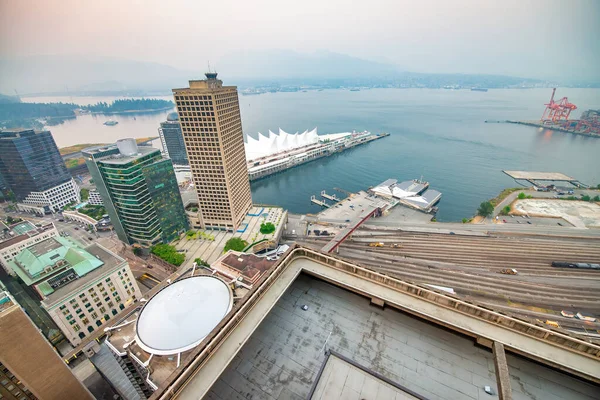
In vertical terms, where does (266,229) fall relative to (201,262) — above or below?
above

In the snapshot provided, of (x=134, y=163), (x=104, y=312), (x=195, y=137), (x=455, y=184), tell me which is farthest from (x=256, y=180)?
(x=455, y=184)

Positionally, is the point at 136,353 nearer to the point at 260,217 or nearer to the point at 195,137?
the point at 195,137

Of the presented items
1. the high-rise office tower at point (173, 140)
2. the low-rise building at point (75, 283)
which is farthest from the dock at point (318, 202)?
the high-rise office tower at point (173, 140)

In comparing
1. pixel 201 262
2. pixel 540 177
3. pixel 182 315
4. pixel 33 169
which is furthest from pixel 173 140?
pixel 540 177

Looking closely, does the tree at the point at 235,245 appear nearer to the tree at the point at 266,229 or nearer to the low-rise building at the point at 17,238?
the tree at the point at 266,229

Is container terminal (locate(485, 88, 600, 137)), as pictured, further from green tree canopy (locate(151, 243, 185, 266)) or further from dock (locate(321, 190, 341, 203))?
green tree canopy (locate(151, 243, 185, 266))

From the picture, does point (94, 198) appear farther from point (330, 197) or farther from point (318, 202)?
point (330, 197)
